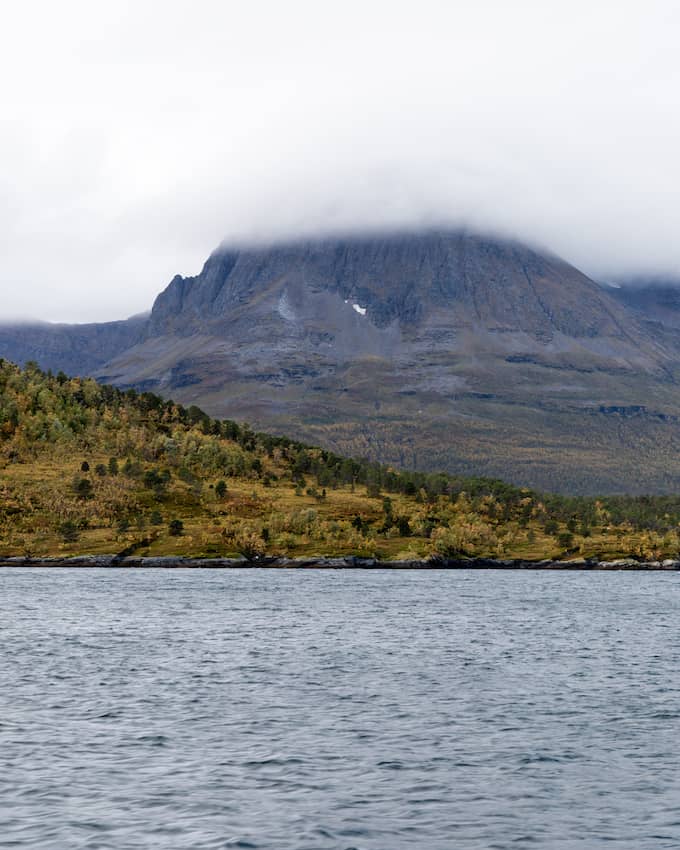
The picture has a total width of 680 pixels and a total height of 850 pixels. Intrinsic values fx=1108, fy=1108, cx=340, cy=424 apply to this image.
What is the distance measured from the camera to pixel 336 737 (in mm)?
55625

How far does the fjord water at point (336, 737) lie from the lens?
1548 inches

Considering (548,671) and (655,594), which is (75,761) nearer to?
(548,671)

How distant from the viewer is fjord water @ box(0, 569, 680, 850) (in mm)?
39312

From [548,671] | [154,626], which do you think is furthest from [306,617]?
[548,671]

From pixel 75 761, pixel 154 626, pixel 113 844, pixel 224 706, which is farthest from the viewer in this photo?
pixel 154 626

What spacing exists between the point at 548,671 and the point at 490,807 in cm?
4082

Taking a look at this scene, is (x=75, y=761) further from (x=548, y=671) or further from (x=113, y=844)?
(x=548, y=671)

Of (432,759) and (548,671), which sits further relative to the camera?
(548,671)

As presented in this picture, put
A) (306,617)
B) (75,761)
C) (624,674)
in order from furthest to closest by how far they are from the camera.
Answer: (306,617)
(624,674)
(75,761)

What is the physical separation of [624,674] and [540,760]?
32661mm

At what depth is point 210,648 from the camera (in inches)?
3782

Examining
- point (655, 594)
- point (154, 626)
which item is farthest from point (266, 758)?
point (655, 594)

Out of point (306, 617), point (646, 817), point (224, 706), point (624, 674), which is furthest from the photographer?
point (306, 617)

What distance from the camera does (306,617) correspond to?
13012 cm
